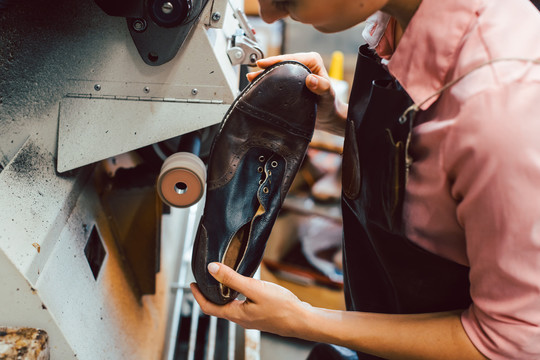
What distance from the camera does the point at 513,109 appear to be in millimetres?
484

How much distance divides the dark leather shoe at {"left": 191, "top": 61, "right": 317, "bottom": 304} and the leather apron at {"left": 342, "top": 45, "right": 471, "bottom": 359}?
0.10 meters

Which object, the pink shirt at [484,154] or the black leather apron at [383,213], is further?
the black leather apron at [383,213]

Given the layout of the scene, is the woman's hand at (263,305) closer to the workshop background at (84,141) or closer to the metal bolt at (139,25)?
the workshop background at (84,141)

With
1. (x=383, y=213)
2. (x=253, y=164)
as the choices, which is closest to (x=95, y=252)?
(x=253, y=164)

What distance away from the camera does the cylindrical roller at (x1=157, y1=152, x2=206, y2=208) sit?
0.80 m

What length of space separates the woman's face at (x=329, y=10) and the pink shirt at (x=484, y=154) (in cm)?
8

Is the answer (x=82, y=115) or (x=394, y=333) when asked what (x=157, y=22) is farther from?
(x=394, y=333)

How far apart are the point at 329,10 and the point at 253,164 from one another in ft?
1.11

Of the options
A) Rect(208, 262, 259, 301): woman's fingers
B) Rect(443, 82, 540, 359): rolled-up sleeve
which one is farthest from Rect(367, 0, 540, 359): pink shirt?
Rect(208, 262, 259, 301): woman's fingers

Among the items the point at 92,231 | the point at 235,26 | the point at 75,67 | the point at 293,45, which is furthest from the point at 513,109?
the point at 293,45

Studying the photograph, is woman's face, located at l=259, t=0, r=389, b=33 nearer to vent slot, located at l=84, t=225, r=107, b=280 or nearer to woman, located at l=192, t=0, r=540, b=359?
woman, located at l=192, t=0, r=540, b=359

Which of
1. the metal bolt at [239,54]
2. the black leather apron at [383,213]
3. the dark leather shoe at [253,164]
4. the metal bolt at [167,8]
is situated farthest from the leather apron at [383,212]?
the metal bolt at [167,8]

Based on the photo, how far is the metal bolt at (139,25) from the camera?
2.39 feet

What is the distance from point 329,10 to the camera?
55 cm
